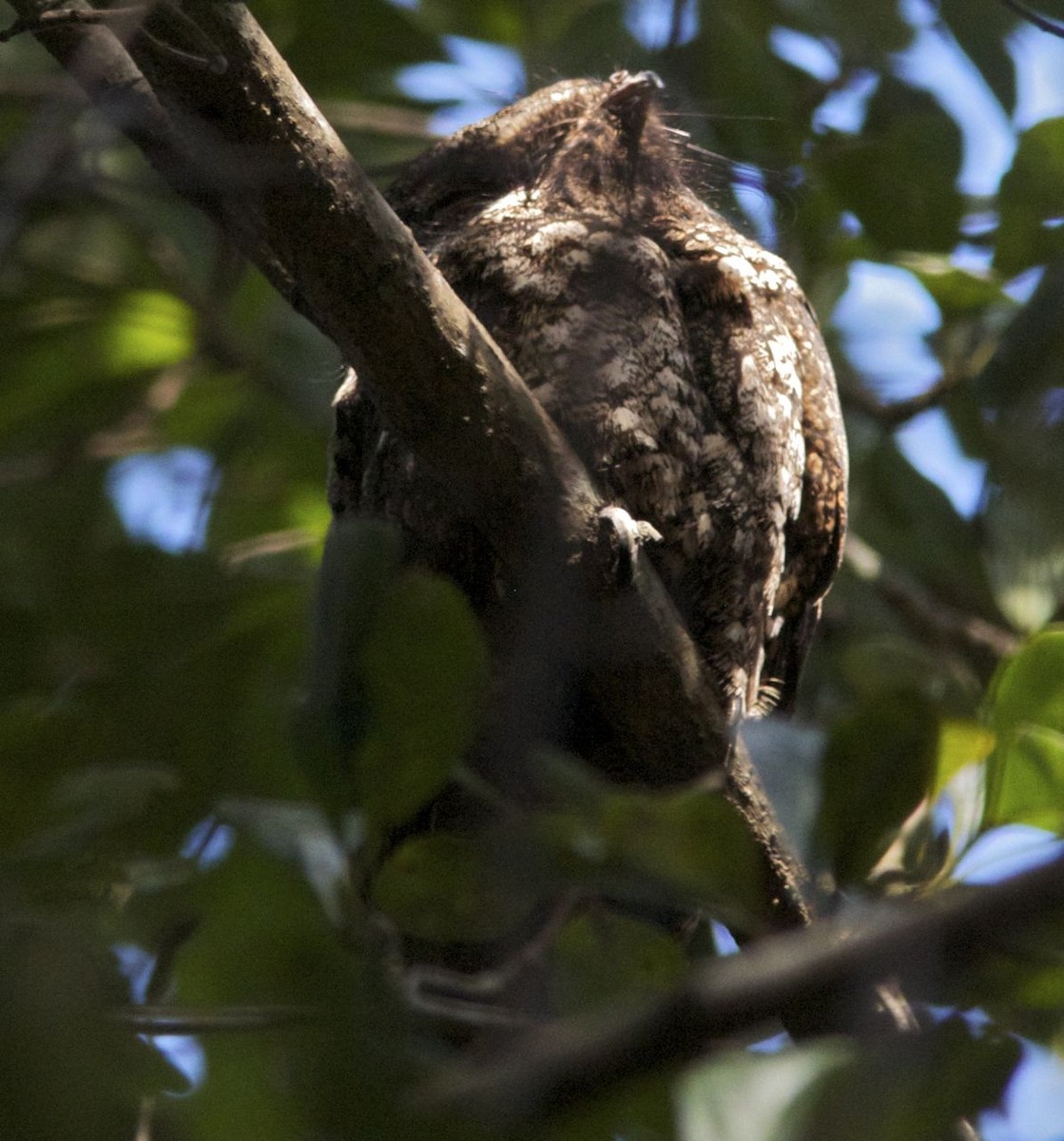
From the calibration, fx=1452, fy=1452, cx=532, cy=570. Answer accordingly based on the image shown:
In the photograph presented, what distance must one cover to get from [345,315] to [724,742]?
29.8 inches

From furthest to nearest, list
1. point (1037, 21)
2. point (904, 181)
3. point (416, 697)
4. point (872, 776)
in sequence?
point (904, 181) → point (1037, 21) → point (416, 697) → point (872, 776)

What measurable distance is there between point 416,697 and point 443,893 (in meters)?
0.17

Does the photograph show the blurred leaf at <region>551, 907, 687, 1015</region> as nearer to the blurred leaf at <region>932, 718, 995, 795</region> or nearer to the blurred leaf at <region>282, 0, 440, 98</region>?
the blurred leaf at <region>932, 718, 995, 795</region>

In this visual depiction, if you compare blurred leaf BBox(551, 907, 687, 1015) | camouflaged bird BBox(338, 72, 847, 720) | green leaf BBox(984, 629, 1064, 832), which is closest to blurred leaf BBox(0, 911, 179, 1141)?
blurred leaf BBox(551, 907, 687, 1015)

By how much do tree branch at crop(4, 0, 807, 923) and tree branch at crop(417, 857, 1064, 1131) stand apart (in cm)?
99

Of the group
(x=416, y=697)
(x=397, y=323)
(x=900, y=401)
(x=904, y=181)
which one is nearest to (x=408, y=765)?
(x=416, y=697)

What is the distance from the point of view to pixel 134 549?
1.66 metres

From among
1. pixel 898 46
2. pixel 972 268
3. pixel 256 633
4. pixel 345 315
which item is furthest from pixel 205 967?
pixel 898 46

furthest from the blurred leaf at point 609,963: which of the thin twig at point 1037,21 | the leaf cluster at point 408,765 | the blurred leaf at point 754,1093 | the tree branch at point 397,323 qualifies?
the thin twig at point 1037,21

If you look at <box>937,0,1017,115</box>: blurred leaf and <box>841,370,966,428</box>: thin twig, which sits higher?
<box>937,0,1017,115</box>: blurred leaf

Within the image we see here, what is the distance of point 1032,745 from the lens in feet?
4.88

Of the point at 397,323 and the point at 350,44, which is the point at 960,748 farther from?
the point at 350,44

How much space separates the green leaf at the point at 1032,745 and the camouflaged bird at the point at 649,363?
72cm

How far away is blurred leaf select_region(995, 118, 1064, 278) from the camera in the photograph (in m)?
2.65
